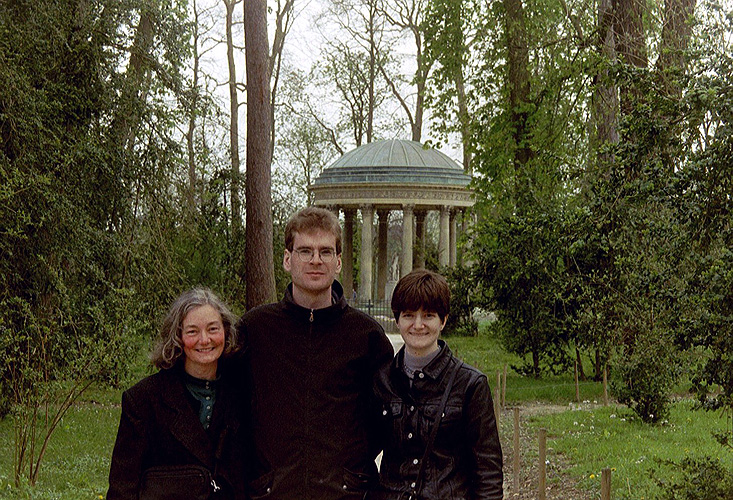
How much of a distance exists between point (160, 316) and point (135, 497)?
8.91m

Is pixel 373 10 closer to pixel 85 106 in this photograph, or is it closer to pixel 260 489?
pixel 85 106

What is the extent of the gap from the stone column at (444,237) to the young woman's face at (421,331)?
3302 centimetres

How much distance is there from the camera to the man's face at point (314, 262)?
12.4ft

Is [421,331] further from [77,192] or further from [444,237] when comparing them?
[444,237]

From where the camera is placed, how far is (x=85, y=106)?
11.3 meters

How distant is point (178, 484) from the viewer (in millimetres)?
3480

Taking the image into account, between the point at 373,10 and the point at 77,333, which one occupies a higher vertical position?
the point at 373,10

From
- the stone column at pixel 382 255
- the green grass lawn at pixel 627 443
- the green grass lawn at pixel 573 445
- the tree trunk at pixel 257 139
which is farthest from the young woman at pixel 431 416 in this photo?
the stone column at pixel 382 255

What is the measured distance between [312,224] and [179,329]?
0.71 meters

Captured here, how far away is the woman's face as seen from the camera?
11.9 feet

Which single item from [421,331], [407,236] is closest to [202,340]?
[421,331]

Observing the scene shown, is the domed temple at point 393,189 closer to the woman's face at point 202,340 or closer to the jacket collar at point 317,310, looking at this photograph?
the jacket collar at point 317,310

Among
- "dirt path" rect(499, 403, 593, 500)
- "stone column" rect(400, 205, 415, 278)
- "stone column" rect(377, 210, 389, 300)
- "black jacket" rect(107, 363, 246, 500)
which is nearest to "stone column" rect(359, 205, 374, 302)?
"stone column" rect(400, 205, 415, 278)

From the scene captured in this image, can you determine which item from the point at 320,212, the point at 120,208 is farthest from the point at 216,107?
the point at 320,212
